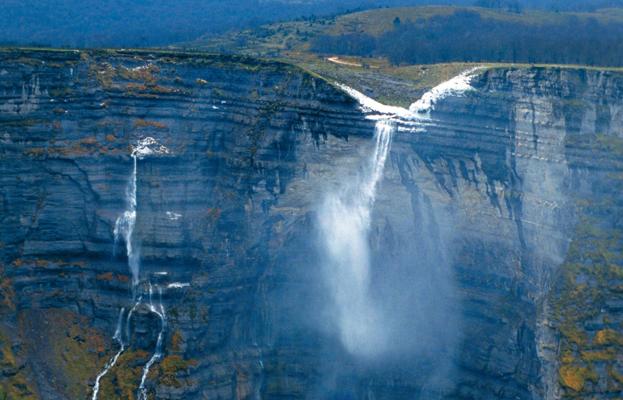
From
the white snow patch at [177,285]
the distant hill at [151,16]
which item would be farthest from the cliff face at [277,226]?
the distant hill at [151,16]

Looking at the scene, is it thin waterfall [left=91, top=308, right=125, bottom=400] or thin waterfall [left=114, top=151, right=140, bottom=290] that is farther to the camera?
thin waterfall [left=114, top=151, right=140, bottom=290]

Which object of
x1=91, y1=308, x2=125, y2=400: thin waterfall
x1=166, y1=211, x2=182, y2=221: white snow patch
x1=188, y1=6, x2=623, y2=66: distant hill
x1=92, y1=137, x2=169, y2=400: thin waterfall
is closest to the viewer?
x1=91, y1=308, x2=125, y2=400: thin waterfall

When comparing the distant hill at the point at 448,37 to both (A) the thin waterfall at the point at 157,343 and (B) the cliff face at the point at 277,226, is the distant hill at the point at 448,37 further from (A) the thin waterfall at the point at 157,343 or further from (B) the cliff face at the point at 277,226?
(A) the thin waterfall at the point at 157,343

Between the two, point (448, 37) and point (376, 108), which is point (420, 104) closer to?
point (376, 108)

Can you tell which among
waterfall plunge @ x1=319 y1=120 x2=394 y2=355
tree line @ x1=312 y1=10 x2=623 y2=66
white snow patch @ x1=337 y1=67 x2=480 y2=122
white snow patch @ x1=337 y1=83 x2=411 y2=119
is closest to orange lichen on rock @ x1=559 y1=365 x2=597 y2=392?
waterfall plunge @ x1=319 y1=120 x2=394 y2=355

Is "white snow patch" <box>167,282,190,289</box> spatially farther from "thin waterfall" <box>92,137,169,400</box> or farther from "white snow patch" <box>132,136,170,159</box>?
"white snow patch" <box>132,136,170,159</box>

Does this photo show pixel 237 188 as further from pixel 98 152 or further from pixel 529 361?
pixel 529 361
